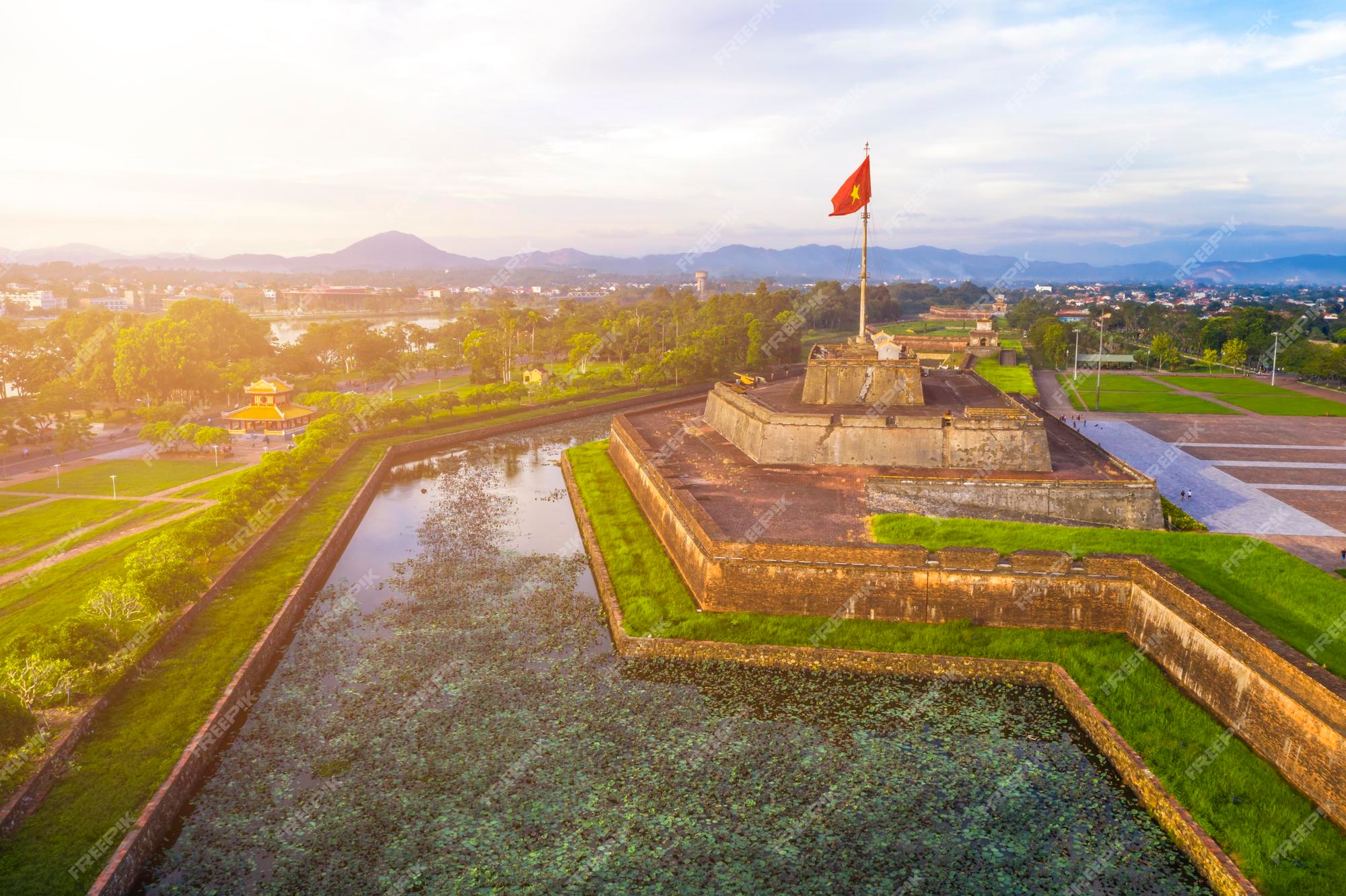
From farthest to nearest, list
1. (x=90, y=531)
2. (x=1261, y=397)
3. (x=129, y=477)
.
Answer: (x=1261, y=397) < (x=129, y=477) < (x=90, y=531)

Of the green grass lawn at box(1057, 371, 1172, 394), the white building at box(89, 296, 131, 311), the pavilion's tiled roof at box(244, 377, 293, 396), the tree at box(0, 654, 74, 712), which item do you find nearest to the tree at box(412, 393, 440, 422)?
the pavilion's tiled roof at box(244, 377, 293, 396)

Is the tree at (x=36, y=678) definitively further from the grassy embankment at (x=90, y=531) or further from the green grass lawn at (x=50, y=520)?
the green grass lawn at (x=50, y=520)

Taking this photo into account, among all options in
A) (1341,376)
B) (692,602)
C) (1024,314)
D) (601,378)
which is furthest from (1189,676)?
(1024,314)

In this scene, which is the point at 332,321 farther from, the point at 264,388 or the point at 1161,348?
the point at 1161,348
